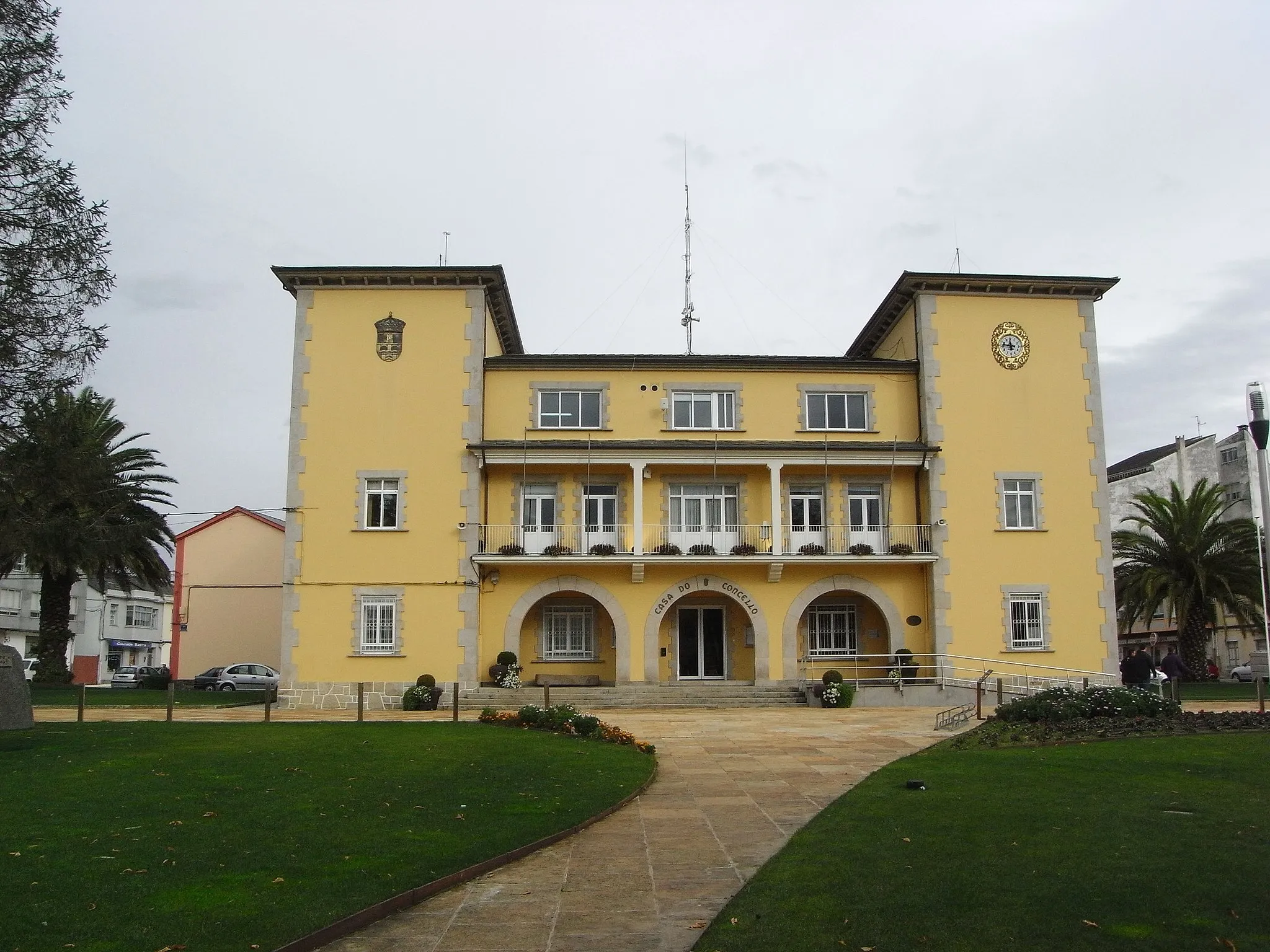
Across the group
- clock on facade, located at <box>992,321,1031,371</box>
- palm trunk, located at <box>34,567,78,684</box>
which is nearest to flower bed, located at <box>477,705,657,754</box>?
clock on facade, located at <box>992,321,1031,371</box>

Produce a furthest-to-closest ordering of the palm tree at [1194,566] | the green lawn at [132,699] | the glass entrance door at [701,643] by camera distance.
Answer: the palm tree at [1194,566], the glass entrance door at [701,643], the green lawn at [132,699]

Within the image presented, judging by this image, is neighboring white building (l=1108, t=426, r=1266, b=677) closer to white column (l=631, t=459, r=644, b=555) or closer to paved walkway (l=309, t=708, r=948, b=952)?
white column (l=631, t=459, r=644, b=555)

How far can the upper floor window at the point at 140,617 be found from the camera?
76.9 m

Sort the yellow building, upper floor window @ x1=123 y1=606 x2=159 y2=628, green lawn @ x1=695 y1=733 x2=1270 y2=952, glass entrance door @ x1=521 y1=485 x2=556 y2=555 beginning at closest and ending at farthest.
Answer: green lawn @ x1=695 y1=733 x2=1270 y2=952, the yellow building, glass entrance door @ x1=521 y1=485 x2=556 y2=555, upper floor window @ x1=123 y1=606 x2=159 y2=628

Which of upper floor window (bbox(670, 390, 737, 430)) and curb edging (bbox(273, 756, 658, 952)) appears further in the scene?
upper floor window (bbox(670, 390, 737, 430))

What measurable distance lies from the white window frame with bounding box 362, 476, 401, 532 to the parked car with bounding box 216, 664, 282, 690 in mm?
15272

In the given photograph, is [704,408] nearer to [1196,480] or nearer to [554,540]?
[554,540]

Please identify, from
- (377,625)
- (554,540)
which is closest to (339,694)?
(377,625)

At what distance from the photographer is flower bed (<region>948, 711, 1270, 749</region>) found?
16359 mm

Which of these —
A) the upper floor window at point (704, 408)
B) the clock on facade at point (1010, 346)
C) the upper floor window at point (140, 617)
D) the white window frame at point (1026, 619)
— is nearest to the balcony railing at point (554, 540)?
the upper floor window at point (704, 408)

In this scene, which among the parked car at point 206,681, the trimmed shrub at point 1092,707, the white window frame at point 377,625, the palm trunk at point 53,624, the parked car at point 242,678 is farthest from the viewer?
the parked car at point 242,678

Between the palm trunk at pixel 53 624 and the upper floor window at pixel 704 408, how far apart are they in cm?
1882

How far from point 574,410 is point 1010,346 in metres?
12.0

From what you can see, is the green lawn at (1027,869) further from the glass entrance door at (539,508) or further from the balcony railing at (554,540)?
the glass entrance door at (539,508)
